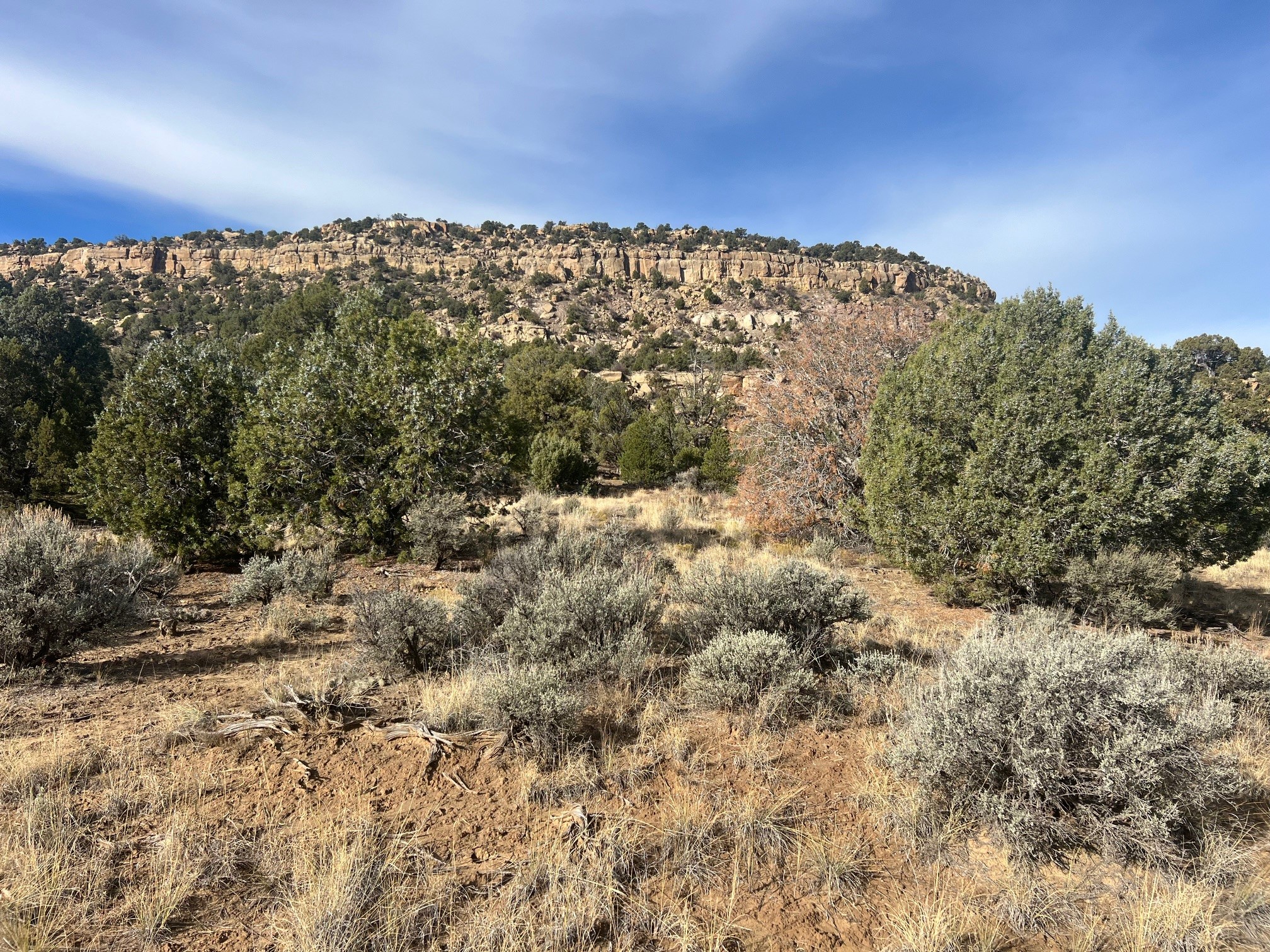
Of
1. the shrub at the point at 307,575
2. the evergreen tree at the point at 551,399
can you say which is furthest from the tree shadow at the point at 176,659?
the evergreen tree at the point at 551,399

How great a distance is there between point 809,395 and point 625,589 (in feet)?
29.8

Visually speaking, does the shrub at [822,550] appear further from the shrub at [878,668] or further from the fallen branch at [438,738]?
the fallen branch at [438,738]

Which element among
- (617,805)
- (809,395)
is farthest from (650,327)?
(617,805)

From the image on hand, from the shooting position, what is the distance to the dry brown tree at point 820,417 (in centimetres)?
1270

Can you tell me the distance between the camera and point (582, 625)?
5.23m

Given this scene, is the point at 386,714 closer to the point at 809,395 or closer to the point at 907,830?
the point at 907,830

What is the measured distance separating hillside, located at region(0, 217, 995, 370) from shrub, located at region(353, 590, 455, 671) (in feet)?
164

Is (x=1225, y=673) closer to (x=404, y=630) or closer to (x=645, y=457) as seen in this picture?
(x=404, y=630)

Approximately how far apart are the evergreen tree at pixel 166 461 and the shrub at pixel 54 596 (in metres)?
4.02

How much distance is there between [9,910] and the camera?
2.42m

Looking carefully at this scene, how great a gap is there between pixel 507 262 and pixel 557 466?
63.2m

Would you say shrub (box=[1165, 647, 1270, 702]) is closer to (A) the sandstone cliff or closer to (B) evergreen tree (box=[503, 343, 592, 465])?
(B) evergreen tree (box=[503, 343, 592, 465])

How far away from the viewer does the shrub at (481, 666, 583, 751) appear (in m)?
3.86

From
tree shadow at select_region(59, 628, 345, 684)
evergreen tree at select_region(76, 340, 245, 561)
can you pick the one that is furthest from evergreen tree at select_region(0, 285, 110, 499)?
tree shadow at select_region(59, 628, 345, 684)
